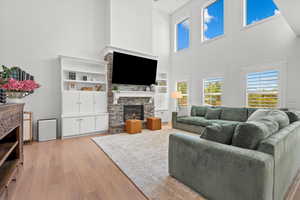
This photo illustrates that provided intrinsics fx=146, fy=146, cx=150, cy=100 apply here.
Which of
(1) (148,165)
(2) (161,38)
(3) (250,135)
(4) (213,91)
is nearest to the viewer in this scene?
(3) (250,135)

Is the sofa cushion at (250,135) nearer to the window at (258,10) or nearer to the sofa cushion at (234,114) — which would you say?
the sofa cushion at (234,114)

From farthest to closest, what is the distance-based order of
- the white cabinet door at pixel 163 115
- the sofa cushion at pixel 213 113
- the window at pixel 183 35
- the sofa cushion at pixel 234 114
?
the white cabinet door at pixel 163 115 < the window at pixel 183 35 < the sofa cushion at pixel 213 113 < the sofa cushion at pixel 234 114

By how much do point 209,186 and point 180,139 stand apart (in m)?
0.61

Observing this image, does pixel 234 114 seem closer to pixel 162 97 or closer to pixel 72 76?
pixel 162 97

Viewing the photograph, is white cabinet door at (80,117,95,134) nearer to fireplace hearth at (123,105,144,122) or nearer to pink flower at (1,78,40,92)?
fireplace hearth at (123,105,144,122)

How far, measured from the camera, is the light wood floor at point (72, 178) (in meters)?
1.82

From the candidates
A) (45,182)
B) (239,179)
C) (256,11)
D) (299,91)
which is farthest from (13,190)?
(256,11)

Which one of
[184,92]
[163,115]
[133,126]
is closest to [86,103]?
[133,126]

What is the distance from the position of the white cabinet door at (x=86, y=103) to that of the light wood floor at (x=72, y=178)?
5.21 feet

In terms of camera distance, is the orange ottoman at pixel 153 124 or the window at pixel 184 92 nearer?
the orange ottoman at pixel 153 124

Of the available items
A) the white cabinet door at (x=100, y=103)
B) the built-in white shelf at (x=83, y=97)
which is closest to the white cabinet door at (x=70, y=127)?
the built-in white shelf at (x=83, y=97)

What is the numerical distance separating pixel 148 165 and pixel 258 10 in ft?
17.6

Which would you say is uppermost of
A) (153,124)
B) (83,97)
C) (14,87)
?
(14,87)

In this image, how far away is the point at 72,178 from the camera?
2201mm
